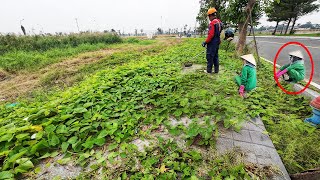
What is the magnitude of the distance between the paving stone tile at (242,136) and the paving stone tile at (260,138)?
0.06 metres

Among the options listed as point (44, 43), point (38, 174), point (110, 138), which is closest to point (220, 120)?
point (110, 138)

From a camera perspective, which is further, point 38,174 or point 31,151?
point 31,151

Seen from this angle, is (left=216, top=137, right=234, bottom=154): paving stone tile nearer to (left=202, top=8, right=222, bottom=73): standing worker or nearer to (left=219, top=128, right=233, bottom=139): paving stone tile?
(left=219, top=128, right=233, bottom=139): paving stone tile

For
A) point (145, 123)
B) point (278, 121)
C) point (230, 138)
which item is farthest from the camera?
point (278, 121)

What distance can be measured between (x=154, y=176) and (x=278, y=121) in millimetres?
2541

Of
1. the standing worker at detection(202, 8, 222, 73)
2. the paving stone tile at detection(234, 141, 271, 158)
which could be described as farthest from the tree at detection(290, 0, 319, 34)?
the paving stone tile at detection(234, 141, 271, 158)

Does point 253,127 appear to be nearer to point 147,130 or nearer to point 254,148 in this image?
point 254,148

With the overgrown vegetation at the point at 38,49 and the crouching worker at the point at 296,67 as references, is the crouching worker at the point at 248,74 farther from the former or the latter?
the overgrown vegetation at the point at 38,49

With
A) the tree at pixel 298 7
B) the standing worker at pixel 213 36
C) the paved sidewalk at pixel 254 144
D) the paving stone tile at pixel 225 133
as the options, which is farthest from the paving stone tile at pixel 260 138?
the tree at pixel 298 7

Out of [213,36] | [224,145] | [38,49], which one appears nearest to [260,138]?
[224,145]

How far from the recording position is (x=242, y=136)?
273 cm

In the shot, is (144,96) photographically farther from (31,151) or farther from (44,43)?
(44,43)

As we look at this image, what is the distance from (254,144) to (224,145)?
45 centimetres

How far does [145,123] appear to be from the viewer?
119 inches
